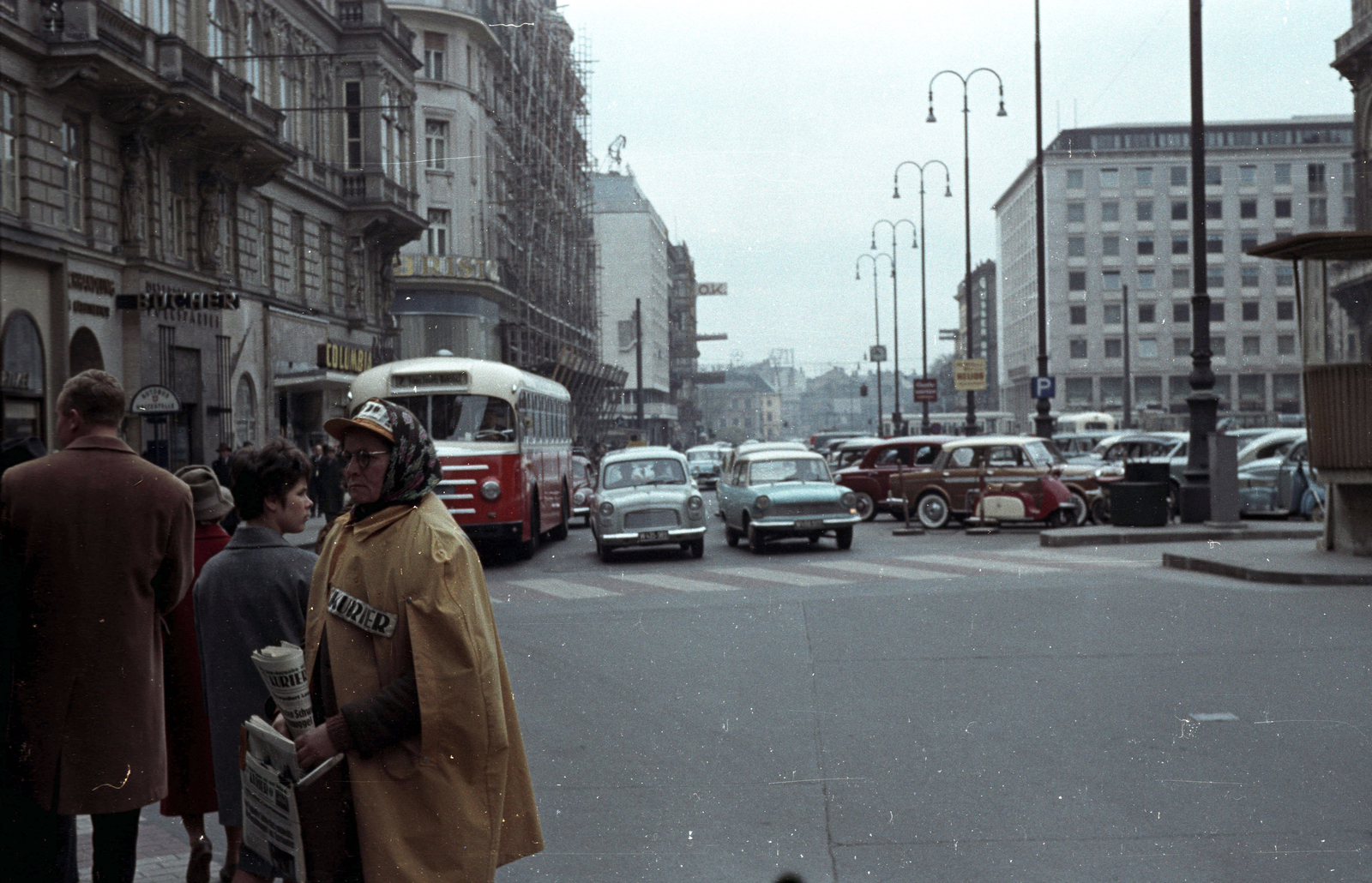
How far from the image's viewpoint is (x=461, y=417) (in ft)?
69.4

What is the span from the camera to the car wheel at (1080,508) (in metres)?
25.0

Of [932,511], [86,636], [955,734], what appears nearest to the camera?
[86,636]

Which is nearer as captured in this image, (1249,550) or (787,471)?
(1249,550)

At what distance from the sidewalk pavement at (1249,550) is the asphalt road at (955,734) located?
22.5 inches

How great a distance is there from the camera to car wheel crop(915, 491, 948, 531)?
25.6 metres

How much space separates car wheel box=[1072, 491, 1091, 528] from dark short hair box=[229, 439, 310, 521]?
21.4m

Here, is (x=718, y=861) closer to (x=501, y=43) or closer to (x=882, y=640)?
(x=882, y=640)

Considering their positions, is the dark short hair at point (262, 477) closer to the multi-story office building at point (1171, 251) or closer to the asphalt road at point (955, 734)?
the asphalt road at point (955, 734)

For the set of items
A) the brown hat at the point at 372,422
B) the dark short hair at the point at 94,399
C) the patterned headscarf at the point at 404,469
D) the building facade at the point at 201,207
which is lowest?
the patterned headscarf at the point at 404,469

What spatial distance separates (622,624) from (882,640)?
8.58 feet

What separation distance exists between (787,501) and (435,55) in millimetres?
36203

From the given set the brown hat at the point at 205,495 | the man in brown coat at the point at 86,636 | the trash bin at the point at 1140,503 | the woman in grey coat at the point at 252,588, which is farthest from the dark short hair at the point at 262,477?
the trash bin at the point at 1140,503

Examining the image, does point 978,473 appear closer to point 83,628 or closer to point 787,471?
point 787,471

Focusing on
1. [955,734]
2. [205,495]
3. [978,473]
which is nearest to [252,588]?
[205,495]
